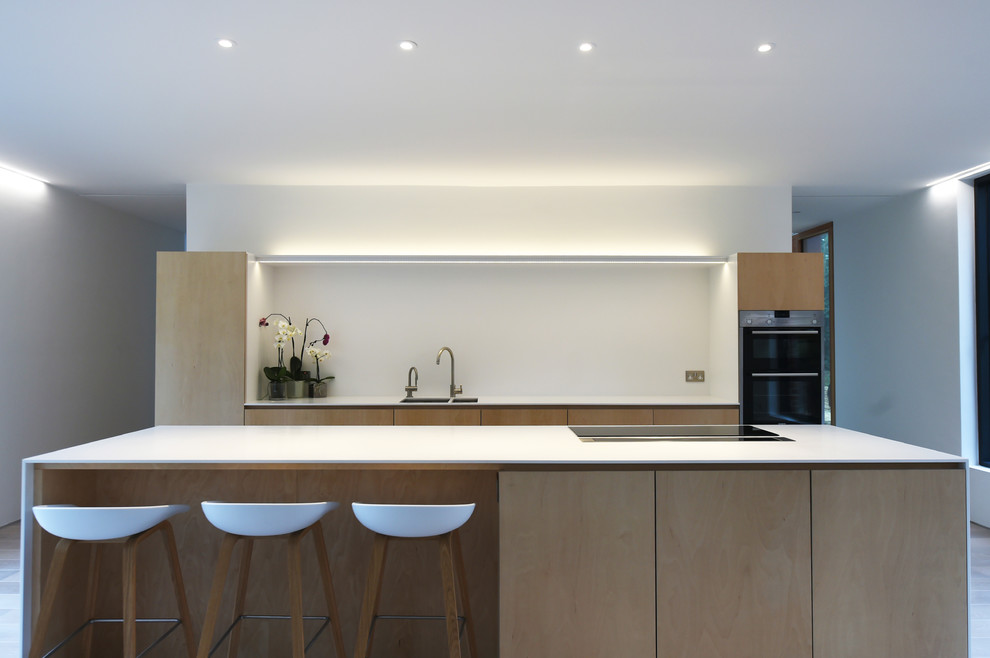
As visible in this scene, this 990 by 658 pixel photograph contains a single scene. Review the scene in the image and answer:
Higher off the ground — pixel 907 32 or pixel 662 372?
pixel 907 32

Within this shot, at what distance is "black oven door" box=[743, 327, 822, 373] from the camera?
4594mm

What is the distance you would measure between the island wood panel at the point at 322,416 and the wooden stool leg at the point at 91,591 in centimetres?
183

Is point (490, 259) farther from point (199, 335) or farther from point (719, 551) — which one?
point (719, 551)

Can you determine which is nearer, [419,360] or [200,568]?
[200,568]

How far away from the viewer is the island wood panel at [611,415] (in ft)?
14.7

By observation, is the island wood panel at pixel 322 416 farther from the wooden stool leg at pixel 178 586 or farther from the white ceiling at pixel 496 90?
the wooden stool leg at pixel 178 586

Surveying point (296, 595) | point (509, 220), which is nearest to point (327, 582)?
point (296, 595)

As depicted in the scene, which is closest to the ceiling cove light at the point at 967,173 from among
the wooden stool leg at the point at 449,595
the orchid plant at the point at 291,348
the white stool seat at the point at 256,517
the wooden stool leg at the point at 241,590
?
the wooden stool leg at the point at 449,595

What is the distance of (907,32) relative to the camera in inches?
98.8

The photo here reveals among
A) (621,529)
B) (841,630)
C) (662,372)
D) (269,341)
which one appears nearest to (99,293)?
(269,341)

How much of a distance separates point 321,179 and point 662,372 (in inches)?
117

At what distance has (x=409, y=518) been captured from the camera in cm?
218

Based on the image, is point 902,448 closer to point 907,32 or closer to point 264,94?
point 907,32

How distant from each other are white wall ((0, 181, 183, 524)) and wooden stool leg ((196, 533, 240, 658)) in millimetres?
3520
